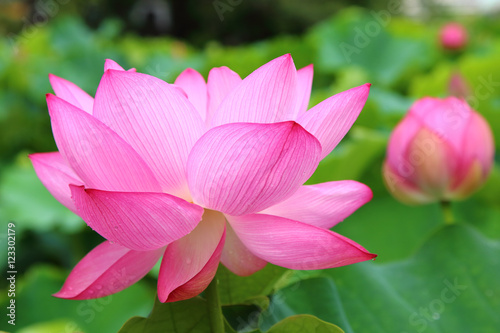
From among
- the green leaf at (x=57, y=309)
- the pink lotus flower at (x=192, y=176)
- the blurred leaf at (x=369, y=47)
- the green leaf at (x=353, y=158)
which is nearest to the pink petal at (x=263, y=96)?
the pink lotus flower at (x=192, y=176)

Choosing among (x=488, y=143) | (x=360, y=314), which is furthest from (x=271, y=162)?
(x=488, y=143)

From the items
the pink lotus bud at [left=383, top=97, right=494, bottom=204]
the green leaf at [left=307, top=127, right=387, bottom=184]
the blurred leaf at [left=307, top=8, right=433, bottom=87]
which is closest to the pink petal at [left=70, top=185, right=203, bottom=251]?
the pink lotus bud at [left=383, top=97, right=494, bottom=204]

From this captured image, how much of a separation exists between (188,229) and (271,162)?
0.19 feet

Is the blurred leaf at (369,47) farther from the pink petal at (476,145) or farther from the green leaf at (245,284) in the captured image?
the green leaf at (245,284)

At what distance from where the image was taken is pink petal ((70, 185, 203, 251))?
0.87 feet

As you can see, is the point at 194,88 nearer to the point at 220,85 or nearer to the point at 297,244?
the point at 220,85

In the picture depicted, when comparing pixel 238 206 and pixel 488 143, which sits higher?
pixel 238 206

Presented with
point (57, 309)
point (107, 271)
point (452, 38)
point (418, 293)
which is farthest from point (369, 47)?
point (107, 271)

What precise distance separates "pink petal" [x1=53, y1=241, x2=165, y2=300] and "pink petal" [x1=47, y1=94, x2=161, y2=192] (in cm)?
4

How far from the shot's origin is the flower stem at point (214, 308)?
312mm

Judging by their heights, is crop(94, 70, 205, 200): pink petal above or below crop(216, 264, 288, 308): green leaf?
above

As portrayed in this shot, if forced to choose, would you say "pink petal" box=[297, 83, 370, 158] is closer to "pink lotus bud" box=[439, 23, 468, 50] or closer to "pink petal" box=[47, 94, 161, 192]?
"pink petal" box=[47, 94, 161, 192]

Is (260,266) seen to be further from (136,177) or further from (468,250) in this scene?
(468,250)

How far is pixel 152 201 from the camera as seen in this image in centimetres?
27
